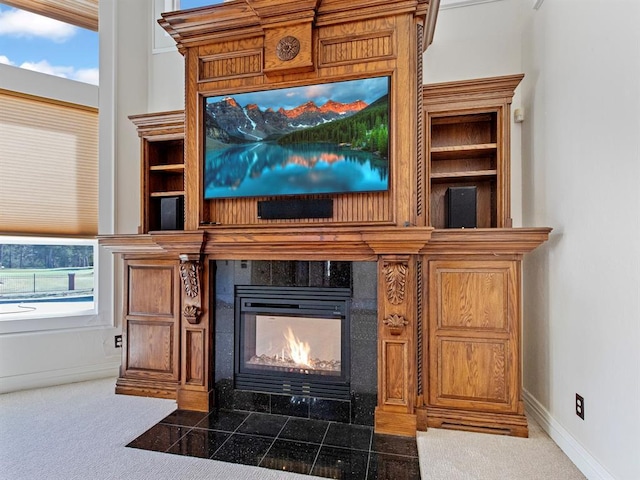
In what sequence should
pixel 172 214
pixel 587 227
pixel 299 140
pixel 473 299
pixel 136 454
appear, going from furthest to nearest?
pixel 172 214
pixel 299 140
pixel 473 299
pixel 136 454
pixel 587 227

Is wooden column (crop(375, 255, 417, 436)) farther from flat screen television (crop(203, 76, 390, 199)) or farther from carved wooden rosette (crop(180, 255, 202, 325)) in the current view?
carved wooden rosette (crop(180, 255, 202, 325))

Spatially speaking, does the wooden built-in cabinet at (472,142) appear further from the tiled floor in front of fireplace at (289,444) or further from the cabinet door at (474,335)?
the tiled floor in front of fireplace at (289,444)

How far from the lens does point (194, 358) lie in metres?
2.68

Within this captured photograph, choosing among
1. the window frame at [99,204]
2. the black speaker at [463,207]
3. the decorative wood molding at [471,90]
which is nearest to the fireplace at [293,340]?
the black speaker at [463,207]

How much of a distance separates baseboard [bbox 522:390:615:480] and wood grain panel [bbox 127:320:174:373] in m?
2.71

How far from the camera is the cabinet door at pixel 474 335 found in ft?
7.59

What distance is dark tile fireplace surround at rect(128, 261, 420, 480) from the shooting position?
2.01 meters

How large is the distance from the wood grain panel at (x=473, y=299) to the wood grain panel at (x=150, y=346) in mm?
2096

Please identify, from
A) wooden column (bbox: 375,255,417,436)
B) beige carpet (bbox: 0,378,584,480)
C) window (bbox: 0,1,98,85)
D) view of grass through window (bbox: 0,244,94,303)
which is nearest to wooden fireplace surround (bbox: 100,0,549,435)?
wooden column (bbox: 375,255,417,436)

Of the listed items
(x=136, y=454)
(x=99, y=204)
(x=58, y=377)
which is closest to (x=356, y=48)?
(x=99, y=204)

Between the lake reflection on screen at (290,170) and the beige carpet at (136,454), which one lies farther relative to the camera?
the lake reflection on screen at (290,170)

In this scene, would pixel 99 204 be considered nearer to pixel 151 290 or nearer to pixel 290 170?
pixel 151 290

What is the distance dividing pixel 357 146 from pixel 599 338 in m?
1.71

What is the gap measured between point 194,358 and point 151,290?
0.69 m
